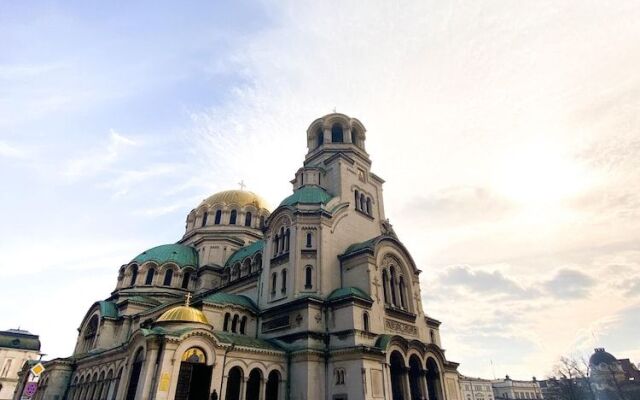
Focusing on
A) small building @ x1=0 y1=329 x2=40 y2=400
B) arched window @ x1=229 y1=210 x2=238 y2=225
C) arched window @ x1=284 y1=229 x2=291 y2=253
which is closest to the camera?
arched window @ x1=284 y1=229 x2=291 y2=253

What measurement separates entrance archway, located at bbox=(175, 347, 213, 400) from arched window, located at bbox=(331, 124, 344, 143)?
24.1 metres

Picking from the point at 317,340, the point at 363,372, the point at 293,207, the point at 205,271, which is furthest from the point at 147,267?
the point at 363,372

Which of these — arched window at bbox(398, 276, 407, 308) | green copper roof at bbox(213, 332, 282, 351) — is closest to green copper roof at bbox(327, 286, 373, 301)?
green copper roof at bbox(213, 332, 282, 351)

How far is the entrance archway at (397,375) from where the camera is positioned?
24.4 m

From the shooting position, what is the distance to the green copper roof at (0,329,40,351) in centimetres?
5994

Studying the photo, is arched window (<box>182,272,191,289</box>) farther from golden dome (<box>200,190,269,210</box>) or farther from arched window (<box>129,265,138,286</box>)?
golden dome (<box>200,190,269,210</box>)

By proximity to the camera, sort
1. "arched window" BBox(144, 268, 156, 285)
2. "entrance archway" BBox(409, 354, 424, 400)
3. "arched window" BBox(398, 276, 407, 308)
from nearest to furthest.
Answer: "entrance archway" BBox(409, 354, 424, 400) < "arched window" BBox(398, 276, 407, 308) < "arched window" BBox(144, 268, 156, 285)

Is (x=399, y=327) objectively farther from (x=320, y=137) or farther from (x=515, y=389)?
(x=515, y=389)

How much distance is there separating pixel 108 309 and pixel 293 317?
21.0 meters

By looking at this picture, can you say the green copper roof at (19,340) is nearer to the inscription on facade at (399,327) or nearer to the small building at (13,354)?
the small building at (13,354)

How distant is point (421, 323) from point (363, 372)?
32.3 ft

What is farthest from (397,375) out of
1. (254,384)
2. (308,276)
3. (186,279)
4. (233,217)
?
(233,217)

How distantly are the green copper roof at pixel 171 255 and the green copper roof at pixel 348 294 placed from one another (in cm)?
2102

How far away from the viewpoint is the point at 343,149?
36.2 metres
